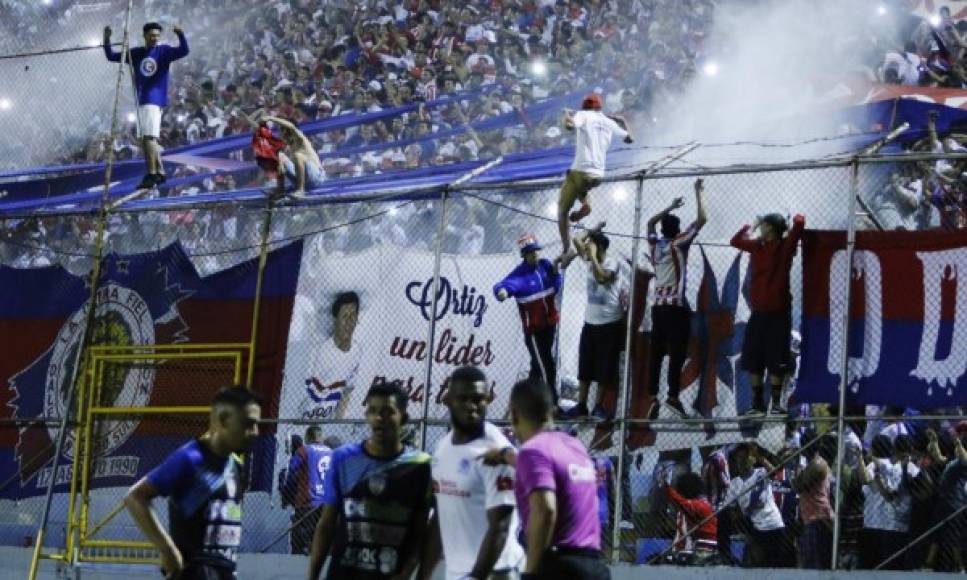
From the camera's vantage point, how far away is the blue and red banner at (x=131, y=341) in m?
13.7

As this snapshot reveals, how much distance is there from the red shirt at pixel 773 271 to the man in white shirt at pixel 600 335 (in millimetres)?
A: 1196

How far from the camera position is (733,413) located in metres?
11.7

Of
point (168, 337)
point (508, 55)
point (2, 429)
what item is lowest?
point (2, 429)

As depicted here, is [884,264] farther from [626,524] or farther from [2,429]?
[2,429]

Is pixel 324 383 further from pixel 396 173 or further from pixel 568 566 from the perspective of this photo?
pixel 568 566

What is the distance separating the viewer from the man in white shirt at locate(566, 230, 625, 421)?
12.1m

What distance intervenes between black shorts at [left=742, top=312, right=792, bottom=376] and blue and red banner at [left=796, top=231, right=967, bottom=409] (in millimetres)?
164

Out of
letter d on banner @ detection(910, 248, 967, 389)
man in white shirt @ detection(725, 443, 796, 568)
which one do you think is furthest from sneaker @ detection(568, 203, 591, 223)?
letter d on banner @ detection(910, 248, 967, 389)

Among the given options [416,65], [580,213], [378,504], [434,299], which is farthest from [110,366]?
[416,65]

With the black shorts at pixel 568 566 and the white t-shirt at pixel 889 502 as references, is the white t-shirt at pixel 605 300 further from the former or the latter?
the black shorts at pixel 568 566

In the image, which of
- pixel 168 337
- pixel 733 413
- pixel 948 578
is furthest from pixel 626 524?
pixel 168 337

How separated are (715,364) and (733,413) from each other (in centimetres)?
44

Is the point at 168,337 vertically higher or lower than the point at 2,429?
higher

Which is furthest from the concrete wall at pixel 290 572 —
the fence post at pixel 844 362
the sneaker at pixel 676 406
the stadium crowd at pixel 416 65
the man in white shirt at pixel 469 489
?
the stadium crowd at pixel 416 65
